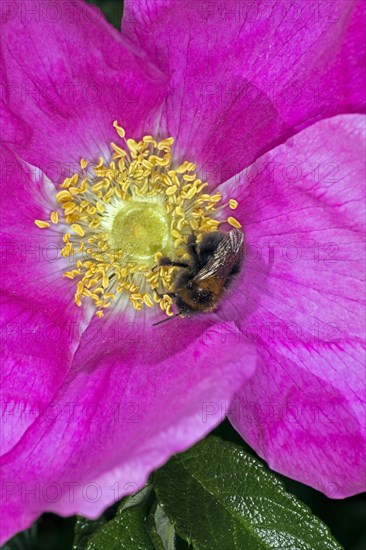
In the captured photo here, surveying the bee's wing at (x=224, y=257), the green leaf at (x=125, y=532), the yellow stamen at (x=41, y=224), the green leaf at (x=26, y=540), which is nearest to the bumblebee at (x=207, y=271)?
the bee's wing at (x=224, y=257)

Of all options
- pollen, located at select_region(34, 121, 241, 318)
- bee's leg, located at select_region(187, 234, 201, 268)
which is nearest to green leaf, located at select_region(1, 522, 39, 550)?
pollen, located at select_region(34, 121, 241, 318)

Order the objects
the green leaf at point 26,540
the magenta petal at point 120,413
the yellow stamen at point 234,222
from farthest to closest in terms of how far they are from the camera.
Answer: the green leaf at point 26,540 → the yellow stamen at point 234,222 → the magenta petal at point 120,413

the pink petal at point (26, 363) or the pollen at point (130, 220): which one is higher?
the pollen at point (130, 220)

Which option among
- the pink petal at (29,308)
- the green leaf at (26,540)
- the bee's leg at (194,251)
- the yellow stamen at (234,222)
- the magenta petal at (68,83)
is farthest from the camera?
the green leaf at (26,540)

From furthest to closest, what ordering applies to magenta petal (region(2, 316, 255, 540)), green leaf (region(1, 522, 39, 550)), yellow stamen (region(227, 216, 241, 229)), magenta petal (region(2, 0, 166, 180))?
green leaf (region(1, 522, 39, 550)) → yellow stamen (region(227, 216, 241, 229)) → magenta petal (region(2, 0, 166, 180)) → magenta petal (region(2, 316, 255, 540))

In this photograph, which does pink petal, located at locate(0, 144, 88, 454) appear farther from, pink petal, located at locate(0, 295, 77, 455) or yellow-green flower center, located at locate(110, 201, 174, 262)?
yellow-green flower center, located at locate(110, 201, 174, 262)

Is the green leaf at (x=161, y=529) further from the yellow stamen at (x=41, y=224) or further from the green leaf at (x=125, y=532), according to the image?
the yellow stamen at (x=41, y=224)
